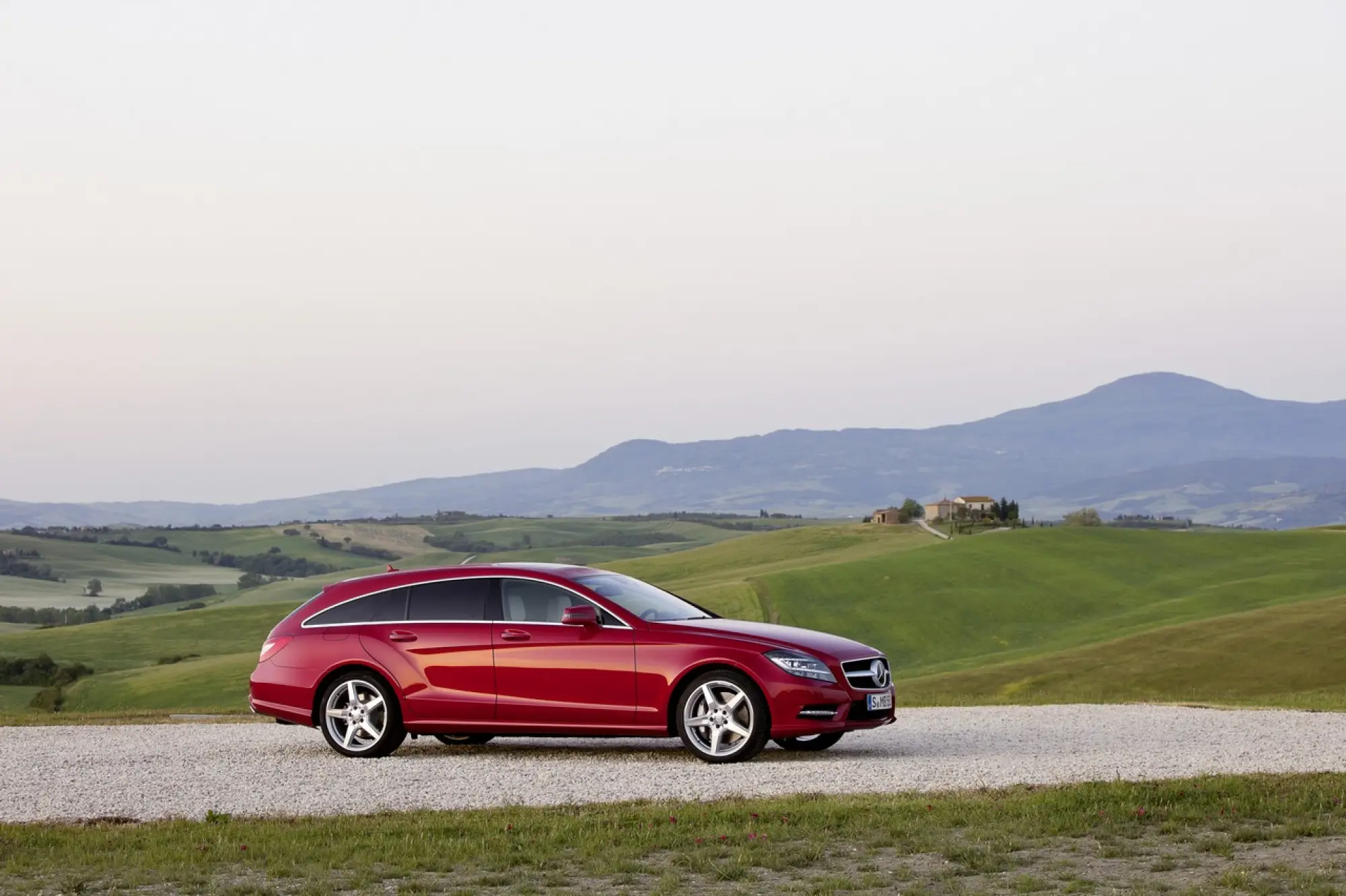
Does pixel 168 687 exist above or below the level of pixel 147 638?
below

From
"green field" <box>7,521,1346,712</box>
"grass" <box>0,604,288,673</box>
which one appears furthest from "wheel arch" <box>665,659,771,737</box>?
"grass" <box>0,604,288,673</box>

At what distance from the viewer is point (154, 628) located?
11306 centimetres

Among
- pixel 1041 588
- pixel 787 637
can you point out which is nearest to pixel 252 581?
pixel 1041 588

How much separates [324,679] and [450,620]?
5.17ft

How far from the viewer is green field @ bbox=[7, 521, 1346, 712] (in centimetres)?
5053

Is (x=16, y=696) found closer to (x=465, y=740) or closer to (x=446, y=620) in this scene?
(x=465, y=740)

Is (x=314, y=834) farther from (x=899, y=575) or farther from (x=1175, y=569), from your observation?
(x=1175, y=569)

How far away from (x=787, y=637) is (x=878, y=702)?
3.75 feet

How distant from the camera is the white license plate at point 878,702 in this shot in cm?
1541

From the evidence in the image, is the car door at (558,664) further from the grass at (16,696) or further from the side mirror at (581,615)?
the grass at (16,696)

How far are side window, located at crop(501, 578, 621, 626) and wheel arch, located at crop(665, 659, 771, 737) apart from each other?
1.06m

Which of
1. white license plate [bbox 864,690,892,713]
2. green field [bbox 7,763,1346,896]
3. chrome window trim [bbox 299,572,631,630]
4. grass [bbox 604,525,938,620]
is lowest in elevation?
grass [bbox 604,525,938,620]

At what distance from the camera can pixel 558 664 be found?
51.4 feet

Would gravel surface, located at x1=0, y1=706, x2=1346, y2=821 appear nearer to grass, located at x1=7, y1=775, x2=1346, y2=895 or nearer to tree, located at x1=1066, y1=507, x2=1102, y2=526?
grass, located at x1=7, y1=775, x2=1346, y2=895
